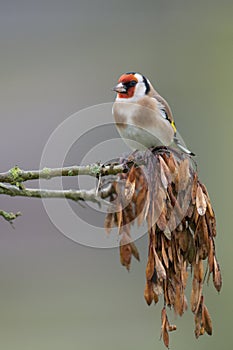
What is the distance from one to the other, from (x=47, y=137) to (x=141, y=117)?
7.49 feet

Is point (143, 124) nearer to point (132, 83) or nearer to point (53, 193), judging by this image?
point (132, 83)

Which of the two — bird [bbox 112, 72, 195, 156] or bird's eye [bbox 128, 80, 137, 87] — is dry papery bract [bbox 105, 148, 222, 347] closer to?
bird [bbox 112, 72, 195, 156]

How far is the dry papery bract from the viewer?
1177 millimetres

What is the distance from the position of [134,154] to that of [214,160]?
330cm

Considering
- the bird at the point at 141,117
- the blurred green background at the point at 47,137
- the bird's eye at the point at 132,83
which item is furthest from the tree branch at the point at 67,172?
the blurred green background at the point at 47,137

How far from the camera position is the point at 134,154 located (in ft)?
4.23

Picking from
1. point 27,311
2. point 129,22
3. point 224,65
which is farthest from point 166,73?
point 27,311

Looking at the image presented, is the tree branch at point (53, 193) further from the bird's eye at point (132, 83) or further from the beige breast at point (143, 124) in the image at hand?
the bird's eye at point (132, 83)

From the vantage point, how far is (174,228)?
1.19 m

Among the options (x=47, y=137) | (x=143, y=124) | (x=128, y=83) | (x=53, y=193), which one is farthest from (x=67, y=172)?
(x=47, y=137)

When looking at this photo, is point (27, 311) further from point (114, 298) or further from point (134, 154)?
point (134, 154)

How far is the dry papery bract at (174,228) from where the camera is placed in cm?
118

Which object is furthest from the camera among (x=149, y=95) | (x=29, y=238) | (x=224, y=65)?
(x=224, y=65)

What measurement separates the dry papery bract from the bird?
38 centimetres
